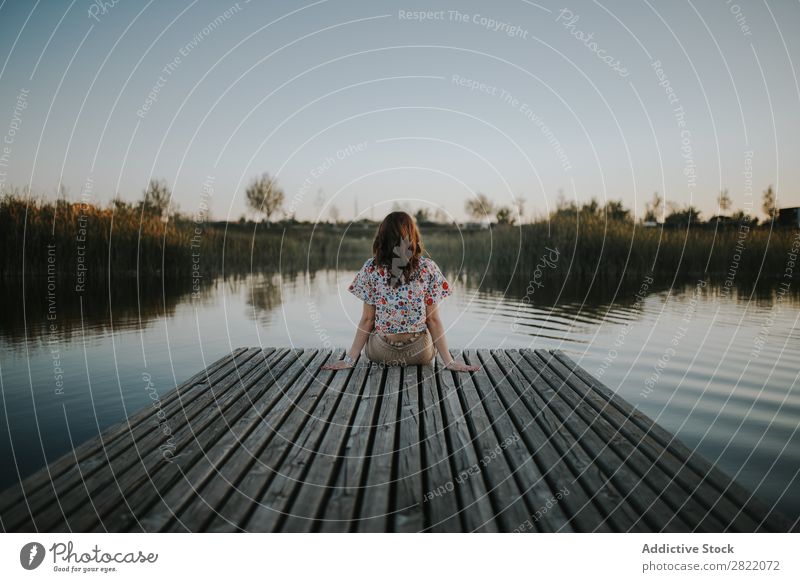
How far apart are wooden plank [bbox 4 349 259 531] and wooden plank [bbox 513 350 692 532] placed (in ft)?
8.96

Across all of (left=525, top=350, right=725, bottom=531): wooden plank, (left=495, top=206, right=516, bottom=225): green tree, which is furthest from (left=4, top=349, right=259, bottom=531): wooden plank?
(left=495, top=206, right=516, bottom=225): green tree

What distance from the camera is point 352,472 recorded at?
337 centimetres

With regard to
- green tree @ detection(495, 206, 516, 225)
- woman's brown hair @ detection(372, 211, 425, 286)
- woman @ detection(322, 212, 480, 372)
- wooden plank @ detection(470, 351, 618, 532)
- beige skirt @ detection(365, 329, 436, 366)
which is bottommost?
Answer: wooden plank @ detection(470, 351, 618, 532)

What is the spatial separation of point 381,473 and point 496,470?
2.24ft

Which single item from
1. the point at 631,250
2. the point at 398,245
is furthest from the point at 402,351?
the point at 631,250

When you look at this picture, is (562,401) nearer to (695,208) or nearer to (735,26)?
(735,26)

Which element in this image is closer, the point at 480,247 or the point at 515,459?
the point at 515,459

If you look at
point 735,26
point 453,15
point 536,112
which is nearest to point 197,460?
point 453,15

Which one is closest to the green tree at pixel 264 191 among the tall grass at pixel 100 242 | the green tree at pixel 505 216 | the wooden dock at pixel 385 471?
the tall grass at pixel 100 242

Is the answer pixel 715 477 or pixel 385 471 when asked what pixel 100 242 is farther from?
pixel 715 477

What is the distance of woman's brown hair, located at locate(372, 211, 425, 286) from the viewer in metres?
5.41

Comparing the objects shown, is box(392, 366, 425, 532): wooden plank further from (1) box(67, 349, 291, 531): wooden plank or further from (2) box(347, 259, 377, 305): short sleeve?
(1) box(67, 349, 291, 531): wooden plank

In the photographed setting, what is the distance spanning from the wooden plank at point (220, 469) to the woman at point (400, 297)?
1090mm

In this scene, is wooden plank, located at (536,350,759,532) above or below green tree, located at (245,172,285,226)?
below
